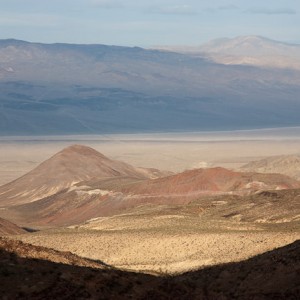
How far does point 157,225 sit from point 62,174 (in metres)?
61.7

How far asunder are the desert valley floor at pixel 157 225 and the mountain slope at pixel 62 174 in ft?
0.54

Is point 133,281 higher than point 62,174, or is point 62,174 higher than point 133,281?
point 133,281

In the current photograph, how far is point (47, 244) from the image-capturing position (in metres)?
37.0

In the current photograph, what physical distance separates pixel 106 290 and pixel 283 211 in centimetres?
2690

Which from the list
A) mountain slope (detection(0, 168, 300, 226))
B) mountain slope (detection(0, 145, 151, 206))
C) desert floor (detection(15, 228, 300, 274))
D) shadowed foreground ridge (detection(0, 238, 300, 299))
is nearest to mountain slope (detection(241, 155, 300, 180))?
mountain slope (detection(0, 145, 151, 206))

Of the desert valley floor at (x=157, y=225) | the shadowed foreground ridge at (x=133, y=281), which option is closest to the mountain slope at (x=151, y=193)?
the desert valley floor at (x=157, y=225)

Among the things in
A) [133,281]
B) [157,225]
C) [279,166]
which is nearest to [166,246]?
[157,225]

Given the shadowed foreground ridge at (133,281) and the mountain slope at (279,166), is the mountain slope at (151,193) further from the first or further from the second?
the shadowed foreground ridge at (133,281)

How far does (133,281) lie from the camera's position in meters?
22.5

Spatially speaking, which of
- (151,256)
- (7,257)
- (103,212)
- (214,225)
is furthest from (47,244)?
(103,212)

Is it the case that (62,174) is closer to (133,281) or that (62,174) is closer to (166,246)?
(166,246)

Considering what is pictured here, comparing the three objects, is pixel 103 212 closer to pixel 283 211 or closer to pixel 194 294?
pixel 283 211

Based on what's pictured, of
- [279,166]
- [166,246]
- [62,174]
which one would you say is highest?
[166,246]

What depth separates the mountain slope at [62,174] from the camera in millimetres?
98812
